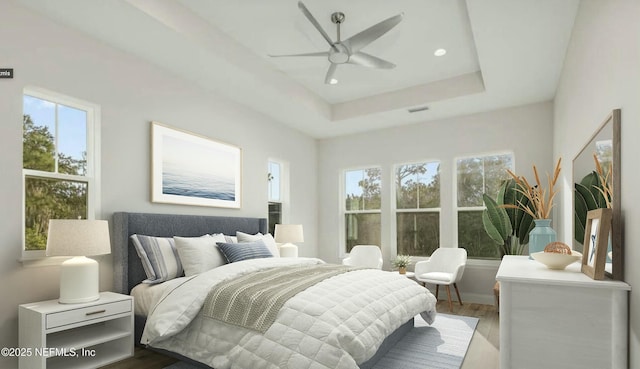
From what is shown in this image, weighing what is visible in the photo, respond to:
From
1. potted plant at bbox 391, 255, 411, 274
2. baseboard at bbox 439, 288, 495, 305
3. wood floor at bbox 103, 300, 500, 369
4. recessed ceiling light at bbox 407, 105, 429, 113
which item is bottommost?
baseboard at bbox 439, 288, 495, 305

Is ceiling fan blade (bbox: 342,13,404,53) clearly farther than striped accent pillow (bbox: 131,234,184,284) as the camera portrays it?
No

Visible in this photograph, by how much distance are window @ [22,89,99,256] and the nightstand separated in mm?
583

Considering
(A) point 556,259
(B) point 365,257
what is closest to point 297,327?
(A) point 556,259

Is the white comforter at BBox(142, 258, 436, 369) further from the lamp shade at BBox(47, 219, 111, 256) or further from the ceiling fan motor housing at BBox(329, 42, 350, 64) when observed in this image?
the ceiling fan motor housing at BBox(329, 42, 350, 64)

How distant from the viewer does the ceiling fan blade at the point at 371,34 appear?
9.42 feet

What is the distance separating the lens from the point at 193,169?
423 cm

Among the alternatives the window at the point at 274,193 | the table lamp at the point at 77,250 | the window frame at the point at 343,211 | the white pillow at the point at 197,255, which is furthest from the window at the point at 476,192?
the table lamp at the point at 77,250

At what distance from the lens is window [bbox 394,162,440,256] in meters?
5.67

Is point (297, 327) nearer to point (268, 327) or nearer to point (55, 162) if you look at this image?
point (268, 327)

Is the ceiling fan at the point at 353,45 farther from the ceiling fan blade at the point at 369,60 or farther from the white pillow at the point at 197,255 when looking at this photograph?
the white pillow at the point at 197,255

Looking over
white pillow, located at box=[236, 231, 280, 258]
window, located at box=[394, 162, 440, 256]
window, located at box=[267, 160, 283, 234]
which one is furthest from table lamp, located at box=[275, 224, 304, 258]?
window, located at box=[394, 162, 440, 256]

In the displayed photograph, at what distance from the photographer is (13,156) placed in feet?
9.07

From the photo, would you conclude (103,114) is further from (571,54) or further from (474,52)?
(571,54)

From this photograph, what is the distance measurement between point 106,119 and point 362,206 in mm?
4073
